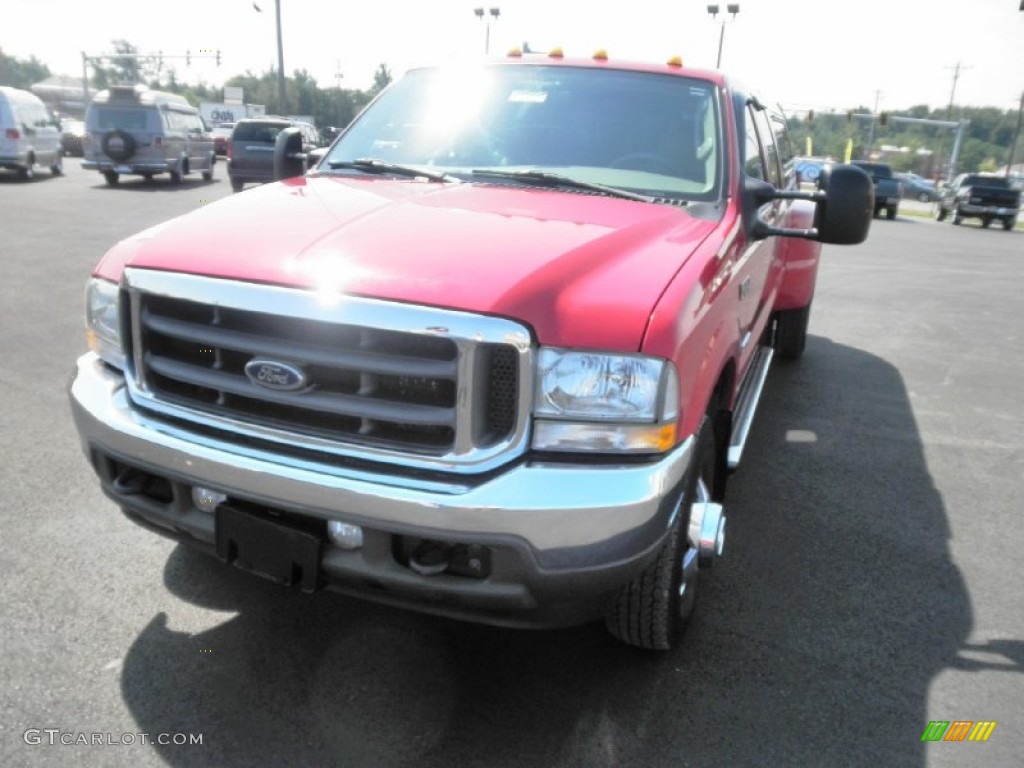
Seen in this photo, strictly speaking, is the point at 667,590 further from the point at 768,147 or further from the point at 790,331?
the point at 790,331

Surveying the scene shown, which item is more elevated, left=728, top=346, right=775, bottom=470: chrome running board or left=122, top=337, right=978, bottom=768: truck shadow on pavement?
left=728, top=346, right=775, bottom=470: chrome running board

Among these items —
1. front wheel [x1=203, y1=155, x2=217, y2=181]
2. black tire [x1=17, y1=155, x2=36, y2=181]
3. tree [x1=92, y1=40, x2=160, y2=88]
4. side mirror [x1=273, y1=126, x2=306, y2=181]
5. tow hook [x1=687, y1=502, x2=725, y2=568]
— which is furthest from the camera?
tree [x1=92, y1=40, x2=160, y2=88]

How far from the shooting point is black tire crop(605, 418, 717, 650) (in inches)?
103

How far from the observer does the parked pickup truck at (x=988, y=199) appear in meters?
26.7

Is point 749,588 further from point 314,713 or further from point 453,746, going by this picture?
point 314,713

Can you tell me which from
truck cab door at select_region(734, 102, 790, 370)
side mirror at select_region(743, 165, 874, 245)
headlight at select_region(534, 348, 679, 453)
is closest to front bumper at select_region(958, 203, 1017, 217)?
truck cab door at select_region(734, 102, 790, 370)

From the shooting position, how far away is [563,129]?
3.68m

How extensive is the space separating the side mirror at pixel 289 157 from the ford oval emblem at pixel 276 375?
2107 millimetres

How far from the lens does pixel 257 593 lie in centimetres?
323

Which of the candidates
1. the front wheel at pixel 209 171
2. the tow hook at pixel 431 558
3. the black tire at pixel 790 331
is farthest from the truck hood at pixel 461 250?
the front wheel at pixel 209 171

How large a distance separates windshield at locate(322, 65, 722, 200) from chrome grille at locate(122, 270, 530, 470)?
1.42 metres

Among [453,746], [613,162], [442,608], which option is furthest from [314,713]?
[613,162]

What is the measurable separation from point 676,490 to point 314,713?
1.24m

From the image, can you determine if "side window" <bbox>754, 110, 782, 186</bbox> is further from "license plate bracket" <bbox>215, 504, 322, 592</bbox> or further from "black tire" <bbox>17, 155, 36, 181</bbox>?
"black tire" <bbox>17, 155, 36, 181</bbox>
